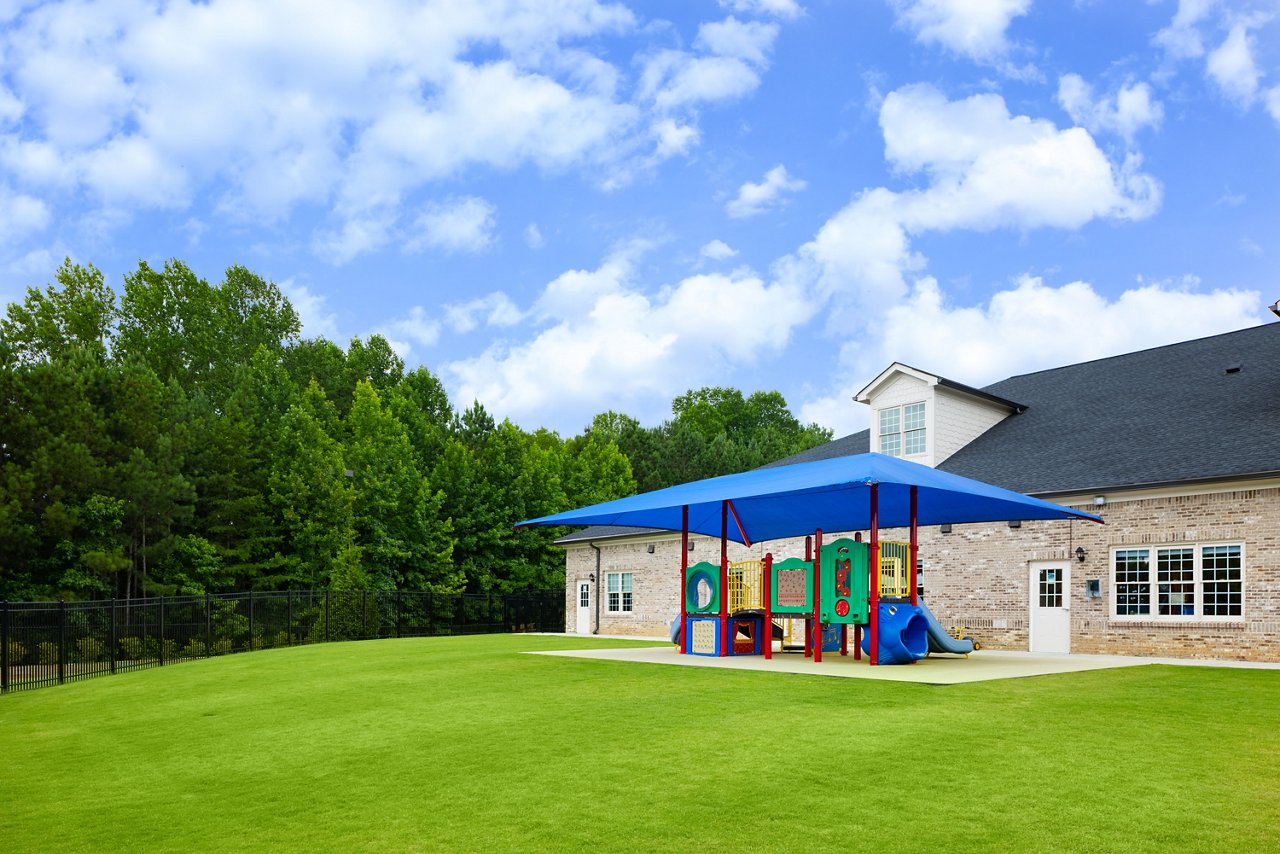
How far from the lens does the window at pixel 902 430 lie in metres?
25.8

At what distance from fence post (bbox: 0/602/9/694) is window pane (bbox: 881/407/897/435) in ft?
63.3

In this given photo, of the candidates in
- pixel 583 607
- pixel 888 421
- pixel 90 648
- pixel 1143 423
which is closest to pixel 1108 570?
pixel 1143 423

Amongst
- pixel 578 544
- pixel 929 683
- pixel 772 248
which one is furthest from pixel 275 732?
pixel 772 248

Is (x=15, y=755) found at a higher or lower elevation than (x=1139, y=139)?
lower

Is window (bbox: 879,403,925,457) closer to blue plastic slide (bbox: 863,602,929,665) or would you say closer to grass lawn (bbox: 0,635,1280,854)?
blue plastic slide (bbox: 863,602,929,665)

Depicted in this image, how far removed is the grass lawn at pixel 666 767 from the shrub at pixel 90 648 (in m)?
7.57

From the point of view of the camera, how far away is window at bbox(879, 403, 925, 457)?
2580cm

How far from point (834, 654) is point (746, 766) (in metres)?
12.6

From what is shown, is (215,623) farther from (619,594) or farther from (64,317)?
(64,317)

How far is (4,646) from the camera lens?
17078 mm

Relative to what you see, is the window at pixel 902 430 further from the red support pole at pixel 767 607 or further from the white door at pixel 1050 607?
the red support pole at pixel 767 607

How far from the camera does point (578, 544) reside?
34750 mm

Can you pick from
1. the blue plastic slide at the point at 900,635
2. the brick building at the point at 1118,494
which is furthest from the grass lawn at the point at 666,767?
the brick building at the point at 1118,494

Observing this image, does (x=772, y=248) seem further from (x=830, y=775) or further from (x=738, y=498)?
(x=830, y=775)
